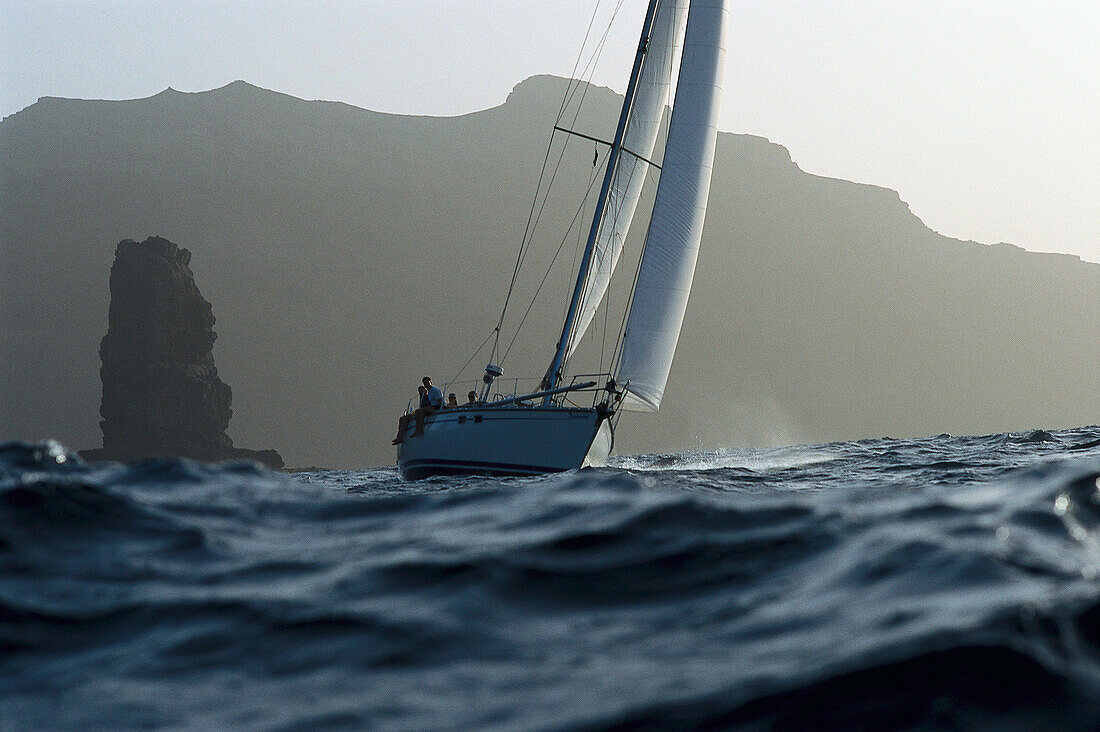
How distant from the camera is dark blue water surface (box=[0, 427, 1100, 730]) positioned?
6.57 ft

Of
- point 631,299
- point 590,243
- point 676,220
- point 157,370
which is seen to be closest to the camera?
point 631,299

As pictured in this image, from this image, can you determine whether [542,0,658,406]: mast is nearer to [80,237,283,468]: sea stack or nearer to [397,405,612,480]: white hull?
[397,405,612,480]: white hull

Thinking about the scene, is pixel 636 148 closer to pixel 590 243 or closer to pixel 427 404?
pixel 590 243

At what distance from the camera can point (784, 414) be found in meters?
176

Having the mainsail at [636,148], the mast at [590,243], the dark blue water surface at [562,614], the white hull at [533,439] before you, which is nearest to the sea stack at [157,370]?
the mainsail at [636,148]

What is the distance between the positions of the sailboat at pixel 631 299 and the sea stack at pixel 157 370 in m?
68.4

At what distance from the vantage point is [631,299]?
733 inches

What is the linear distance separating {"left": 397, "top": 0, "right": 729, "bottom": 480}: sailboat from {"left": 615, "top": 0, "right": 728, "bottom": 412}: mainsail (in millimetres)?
22

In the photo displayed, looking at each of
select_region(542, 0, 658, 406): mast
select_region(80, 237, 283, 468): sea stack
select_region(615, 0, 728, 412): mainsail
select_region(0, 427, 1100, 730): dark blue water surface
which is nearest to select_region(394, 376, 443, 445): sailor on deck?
select_region(542, 0, 658, 406): mast

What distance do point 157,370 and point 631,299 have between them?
74.8m

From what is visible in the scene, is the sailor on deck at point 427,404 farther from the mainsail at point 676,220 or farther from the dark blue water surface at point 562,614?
the dark blue water surface at point 562,614

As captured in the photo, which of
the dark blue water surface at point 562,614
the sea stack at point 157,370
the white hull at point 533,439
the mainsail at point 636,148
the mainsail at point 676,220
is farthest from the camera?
the sea stack at point 157,370

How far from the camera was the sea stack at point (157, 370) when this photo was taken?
81250mm

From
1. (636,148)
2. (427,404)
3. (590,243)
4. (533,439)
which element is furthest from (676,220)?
(427,404)
